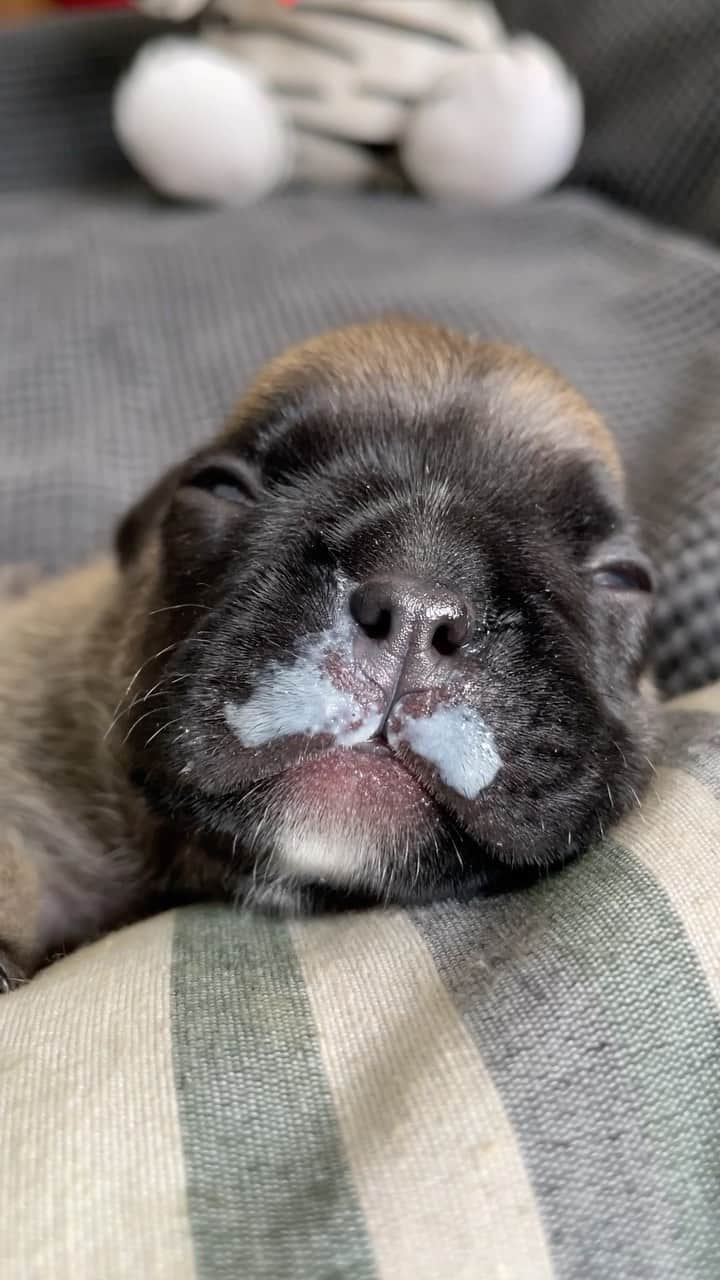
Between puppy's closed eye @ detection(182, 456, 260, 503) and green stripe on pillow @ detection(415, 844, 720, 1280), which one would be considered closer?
green stripe on pillow @ detection(415, 844, 720, 1280)

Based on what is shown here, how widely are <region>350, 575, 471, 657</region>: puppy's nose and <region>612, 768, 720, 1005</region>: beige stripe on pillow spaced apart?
23 cm

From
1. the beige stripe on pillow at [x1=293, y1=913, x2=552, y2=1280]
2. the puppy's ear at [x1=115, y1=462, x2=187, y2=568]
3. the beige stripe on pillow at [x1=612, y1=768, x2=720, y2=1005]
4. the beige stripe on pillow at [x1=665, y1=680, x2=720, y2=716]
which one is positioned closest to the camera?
the beige stripe on pillow at [x1=293, y1=913, x2=552, y2=1280]

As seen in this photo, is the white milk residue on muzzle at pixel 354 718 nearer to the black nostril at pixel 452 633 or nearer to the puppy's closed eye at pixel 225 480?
the black nostril at pixel 452 633

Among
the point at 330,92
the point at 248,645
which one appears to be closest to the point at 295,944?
the point at 248,645

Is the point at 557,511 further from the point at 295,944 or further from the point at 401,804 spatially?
the point at 295,944

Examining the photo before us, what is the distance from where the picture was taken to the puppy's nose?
0.94 meters

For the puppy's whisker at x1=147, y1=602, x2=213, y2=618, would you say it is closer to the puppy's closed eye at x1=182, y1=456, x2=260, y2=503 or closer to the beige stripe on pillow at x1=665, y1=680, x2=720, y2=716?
the puppy's closed eye at x1=182, y1=456, x2=260, y2=503

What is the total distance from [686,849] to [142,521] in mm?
1062

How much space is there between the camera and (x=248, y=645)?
102 cm

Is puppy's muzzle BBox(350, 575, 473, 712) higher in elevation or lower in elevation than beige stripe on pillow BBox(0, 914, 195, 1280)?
higher

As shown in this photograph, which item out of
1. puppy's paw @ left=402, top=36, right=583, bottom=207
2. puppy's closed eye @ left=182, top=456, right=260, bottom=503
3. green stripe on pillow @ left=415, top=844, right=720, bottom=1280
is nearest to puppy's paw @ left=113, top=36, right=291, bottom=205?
puppy's paw @ left=402, top=36, right=583, bottom=207

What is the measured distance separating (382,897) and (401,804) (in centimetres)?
13

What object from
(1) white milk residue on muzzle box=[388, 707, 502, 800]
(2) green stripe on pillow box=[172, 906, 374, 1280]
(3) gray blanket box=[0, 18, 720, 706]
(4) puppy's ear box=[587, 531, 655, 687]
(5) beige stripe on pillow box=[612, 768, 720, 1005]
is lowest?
(3) gray blanket box=[0, 18, 720, 706]

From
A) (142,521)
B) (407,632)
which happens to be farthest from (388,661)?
(142,521)
